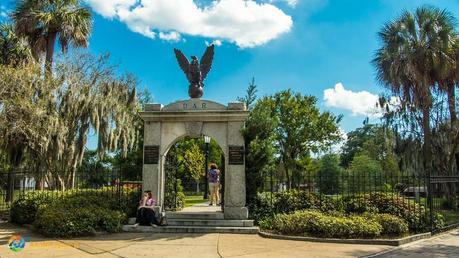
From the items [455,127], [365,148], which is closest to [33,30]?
[455,127]

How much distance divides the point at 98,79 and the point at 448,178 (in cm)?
1620

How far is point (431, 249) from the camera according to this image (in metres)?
9.41

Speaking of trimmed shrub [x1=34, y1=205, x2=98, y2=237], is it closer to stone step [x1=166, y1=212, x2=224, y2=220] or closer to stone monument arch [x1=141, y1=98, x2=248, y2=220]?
stone monument arch [x1=141, y1=98, x2=248, y2=220]

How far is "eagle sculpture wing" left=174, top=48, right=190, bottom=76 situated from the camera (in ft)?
47.1

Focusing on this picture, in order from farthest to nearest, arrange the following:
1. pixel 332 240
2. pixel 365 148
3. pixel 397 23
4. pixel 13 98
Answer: pixel 365 148 < pixel 397 23 < pixel 13 98 < pixel 332 240

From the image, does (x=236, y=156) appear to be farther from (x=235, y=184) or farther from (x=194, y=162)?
(x=194, y=162)

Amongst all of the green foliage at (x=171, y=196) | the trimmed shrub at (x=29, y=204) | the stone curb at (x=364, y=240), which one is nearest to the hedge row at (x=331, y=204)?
the stone curb at (x=364, y=240)

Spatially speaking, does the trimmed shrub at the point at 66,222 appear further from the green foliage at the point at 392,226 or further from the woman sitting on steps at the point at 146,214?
the green foliage at the point at 392,226

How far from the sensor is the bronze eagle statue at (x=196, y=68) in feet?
45.5

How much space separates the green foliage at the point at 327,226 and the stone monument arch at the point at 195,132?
2.03 metres

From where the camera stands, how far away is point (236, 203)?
41.7 feet

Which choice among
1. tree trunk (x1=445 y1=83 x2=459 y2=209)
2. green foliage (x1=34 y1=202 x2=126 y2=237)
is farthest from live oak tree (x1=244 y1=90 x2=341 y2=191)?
green foliage (x1=34 y1=202 x2=126 y2=237)

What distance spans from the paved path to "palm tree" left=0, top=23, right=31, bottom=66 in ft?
55.2

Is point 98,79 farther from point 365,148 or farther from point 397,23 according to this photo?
point 365,148
